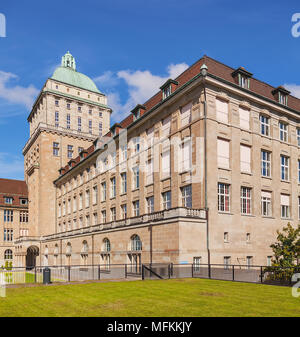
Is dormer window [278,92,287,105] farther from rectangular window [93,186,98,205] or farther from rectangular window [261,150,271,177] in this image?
rectangular window [93,186,98,205]

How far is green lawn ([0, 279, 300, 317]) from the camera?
476 inches

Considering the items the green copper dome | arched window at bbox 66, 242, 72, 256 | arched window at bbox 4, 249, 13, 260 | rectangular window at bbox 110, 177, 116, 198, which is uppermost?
the green copper dome

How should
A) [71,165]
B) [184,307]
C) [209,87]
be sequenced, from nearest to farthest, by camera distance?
[184,307] → [209,87] → [71,165]

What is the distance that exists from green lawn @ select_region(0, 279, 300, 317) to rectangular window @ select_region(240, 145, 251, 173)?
604 inches

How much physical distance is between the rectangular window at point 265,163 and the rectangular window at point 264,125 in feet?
6.29

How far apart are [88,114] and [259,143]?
53.6 meters

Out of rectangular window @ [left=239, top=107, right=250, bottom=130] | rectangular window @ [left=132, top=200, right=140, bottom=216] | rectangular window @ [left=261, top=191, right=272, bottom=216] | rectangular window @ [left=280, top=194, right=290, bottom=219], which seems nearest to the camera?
rectangular window @ [left=239, top=107, right=250, bottom=130]

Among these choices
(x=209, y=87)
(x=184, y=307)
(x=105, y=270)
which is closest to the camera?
(x=184, y=307)

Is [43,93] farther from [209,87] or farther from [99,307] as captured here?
[99,307]

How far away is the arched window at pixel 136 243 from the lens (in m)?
33.5

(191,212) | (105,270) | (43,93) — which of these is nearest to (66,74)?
(43,93)

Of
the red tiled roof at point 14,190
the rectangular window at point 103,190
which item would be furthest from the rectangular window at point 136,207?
the red tiled roof at point 14,190

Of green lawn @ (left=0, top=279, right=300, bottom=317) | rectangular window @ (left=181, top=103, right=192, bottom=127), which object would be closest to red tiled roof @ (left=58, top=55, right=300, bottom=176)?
rectangular window @ (left=181, top=103, right=192, bottom=127)
